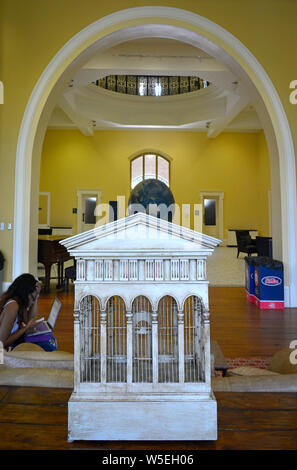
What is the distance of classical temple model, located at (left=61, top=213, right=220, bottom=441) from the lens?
0.91 m

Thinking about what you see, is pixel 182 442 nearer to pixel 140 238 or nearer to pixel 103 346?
pixel 103 346

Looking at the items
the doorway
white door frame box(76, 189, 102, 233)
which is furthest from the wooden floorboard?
the doorway

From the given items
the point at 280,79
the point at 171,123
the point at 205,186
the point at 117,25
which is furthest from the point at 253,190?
the point at 117,25

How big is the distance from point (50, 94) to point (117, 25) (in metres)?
1.76

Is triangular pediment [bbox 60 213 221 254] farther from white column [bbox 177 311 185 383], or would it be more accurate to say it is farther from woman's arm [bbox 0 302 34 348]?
woman's arm [bbox 0 302 34 348]

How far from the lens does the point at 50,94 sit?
541cm

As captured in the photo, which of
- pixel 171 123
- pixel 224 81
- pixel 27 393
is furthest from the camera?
pixel 171 123

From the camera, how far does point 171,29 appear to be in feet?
18.0

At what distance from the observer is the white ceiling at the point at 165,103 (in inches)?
357

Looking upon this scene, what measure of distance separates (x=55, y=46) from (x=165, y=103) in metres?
9.36

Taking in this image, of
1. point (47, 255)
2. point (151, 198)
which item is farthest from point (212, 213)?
point (151, 198)

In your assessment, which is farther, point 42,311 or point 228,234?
point 228,234

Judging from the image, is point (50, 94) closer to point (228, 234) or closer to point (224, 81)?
point (224, 81)

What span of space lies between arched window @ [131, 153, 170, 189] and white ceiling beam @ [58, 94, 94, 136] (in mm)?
2863
